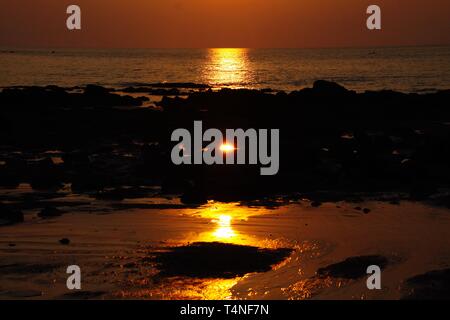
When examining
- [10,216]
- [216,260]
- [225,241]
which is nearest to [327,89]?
[10,216]

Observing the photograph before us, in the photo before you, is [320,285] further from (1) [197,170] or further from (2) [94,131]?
(2) [94,131]

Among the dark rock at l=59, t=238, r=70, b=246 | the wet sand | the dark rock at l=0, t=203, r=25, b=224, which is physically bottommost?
the wet sand

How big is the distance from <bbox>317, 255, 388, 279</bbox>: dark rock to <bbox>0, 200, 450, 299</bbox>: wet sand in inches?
6.2

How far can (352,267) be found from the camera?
12977mm

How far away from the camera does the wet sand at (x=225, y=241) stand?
1180 cm

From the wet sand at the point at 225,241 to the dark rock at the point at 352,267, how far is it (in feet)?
0.51

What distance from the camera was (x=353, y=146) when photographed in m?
26.7

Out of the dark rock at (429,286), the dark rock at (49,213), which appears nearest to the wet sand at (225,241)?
the dark rock at (429,286)

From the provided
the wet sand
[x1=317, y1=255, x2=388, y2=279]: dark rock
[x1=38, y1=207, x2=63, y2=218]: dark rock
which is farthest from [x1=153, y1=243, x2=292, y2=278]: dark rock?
[x1=38, y1=207, x2=63, y2=218]: dark rock

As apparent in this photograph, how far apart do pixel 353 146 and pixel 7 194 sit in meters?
12.2

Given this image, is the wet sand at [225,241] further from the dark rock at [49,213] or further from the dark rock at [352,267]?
the dark rock at [49,213]

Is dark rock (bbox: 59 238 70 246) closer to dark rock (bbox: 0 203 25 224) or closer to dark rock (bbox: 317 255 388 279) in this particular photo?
dark rock (bbox: 0 203 25 224)

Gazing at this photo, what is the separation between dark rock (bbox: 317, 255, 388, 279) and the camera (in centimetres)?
1255

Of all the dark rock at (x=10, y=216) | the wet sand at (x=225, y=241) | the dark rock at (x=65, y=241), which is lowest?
the wet sand at (x=225, y=241)
